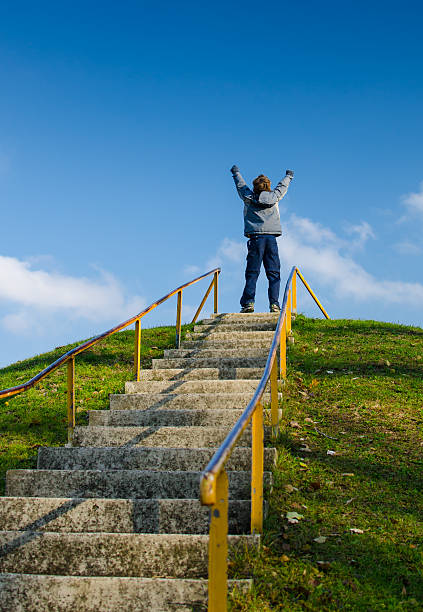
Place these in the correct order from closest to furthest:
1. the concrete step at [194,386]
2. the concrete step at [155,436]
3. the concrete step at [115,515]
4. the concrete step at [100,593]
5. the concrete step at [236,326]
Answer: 1. the concrete step at [100,593]
2. the concrete step at [115,515]
3. the concrete step at [155,436]
4. the concrete step at [194,386]
5. the concrete step at [236,326]

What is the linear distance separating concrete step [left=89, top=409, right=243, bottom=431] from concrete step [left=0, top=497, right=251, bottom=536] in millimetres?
1760

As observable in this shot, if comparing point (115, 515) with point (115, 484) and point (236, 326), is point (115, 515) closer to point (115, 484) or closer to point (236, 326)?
point (115, 484)

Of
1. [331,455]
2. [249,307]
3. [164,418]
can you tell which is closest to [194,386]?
[164,418]

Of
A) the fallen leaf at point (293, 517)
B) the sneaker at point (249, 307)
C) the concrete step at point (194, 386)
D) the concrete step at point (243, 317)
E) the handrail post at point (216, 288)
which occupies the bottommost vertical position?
the fallen leaf at point (293, 517)

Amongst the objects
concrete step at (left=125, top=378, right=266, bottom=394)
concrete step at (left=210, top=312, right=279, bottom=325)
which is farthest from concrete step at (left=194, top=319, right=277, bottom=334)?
concrete step at (left=125, top=378, right=266, bottom=394)

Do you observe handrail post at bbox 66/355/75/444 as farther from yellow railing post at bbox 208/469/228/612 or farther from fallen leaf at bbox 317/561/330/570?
yellow railing post at bbox 208/469/228/612

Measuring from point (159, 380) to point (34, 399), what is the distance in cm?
192

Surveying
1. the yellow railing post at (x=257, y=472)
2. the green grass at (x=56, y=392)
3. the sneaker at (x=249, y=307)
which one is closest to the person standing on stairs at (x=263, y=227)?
the sneaker at (x=249, y=307)

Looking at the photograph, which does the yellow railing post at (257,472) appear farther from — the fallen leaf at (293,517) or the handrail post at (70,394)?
the handrail post at (70,394)

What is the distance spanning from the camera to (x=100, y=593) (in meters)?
3.70

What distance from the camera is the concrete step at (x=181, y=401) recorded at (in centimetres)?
681

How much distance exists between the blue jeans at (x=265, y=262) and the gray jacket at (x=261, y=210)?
0.15 m

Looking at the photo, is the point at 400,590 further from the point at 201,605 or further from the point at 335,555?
the point at 201,605

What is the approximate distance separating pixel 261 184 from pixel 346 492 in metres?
7.19
